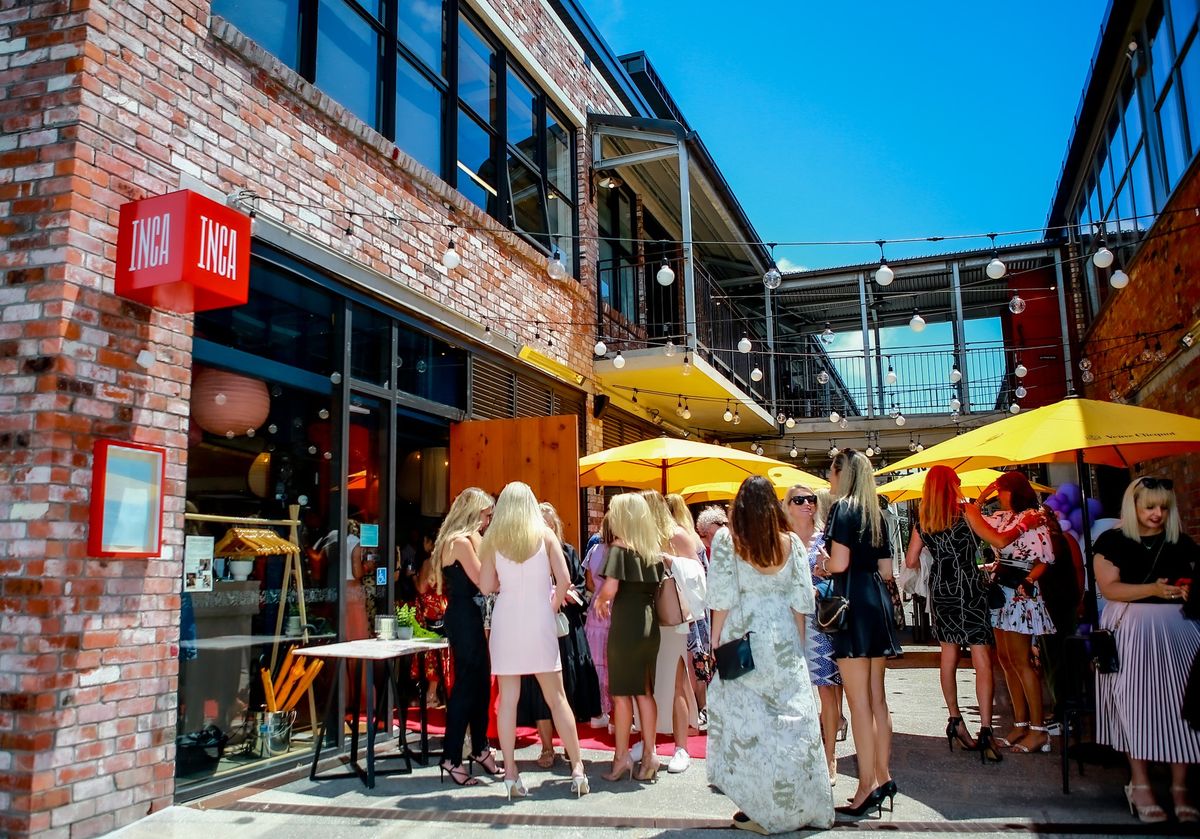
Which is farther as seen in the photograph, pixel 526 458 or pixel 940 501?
pixel 526 458

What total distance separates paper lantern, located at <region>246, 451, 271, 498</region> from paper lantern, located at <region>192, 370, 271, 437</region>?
0.71 feet

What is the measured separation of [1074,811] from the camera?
4.61 m

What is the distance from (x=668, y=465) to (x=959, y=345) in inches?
376

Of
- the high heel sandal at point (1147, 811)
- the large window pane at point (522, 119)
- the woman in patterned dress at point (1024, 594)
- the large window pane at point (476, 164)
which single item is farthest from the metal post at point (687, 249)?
the high heel sandal at point (1147, 811)

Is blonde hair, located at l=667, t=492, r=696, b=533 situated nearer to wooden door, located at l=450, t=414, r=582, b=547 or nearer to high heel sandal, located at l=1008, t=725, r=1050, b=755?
wooden door, located at l=450, t=414, r=582, b=547

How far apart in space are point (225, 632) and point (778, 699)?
3135 millimetres

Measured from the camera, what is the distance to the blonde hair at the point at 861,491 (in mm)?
4645

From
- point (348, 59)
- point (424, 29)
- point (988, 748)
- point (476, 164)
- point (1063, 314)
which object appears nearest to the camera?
point (988, 748)

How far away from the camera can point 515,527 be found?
5.11m

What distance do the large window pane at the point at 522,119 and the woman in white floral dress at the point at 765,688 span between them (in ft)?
21.0

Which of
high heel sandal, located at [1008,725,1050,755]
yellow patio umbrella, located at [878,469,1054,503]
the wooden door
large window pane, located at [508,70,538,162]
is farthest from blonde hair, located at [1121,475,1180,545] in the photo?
large window pane, located at [508,70,538,162]

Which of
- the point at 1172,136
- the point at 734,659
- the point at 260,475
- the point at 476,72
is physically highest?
the point at 476,72

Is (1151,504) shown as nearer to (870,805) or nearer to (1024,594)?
(1024,594)

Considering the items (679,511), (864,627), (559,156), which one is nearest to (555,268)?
(559,156)
